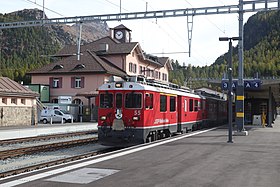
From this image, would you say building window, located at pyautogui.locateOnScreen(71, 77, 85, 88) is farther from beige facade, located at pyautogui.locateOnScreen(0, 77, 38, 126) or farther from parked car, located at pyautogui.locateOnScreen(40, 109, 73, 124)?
beige facade, located at pyautogui.locateOnScreen(0, 77, 38, 126)

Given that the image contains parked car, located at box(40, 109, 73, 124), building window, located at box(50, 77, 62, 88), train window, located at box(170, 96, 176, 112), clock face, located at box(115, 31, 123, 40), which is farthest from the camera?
clock face, located at box(115, 31, 123, 40)

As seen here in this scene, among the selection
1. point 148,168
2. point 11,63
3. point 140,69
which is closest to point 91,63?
point 140,69

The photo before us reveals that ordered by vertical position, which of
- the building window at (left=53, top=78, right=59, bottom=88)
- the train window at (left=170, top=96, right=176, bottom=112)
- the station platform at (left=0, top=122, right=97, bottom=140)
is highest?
the building window at (left=53, top=78, right=59, bottom=88)

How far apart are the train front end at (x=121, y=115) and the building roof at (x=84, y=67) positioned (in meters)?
30.3

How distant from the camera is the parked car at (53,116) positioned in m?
39.3

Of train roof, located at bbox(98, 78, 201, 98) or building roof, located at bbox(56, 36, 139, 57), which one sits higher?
building roof, located at bbox(56, 36, 139, 57)

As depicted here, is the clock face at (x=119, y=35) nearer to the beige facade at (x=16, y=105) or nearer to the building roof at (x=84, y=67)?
the building roof at (x=84, y=67)

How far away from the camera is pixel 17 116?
102 ft

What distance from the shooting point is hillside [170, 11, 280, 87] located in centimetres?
10856

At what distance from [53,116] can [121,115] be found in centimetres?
2393

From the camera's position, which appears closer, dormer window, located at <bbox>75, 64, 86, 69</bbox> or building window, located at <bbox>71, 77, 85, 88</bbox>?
building window, located at <bbox>71, 77, 85, 88</bbox>

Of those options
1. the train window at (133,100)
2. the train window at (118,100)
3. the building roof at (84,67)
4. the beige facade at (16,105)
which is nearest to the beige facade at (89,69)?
the building roof at (84,67)

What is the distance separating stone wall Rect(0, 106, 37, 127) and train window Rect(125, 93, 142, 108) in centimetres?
1536

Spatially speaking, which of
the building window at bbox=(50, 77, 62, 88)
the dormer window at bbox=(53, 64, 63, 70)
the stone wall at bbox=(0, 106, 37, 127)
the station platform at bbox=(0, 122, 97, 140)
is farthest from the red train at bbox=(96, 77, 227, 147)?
the dormer window at bbox=(53, 64, 63, 70)
